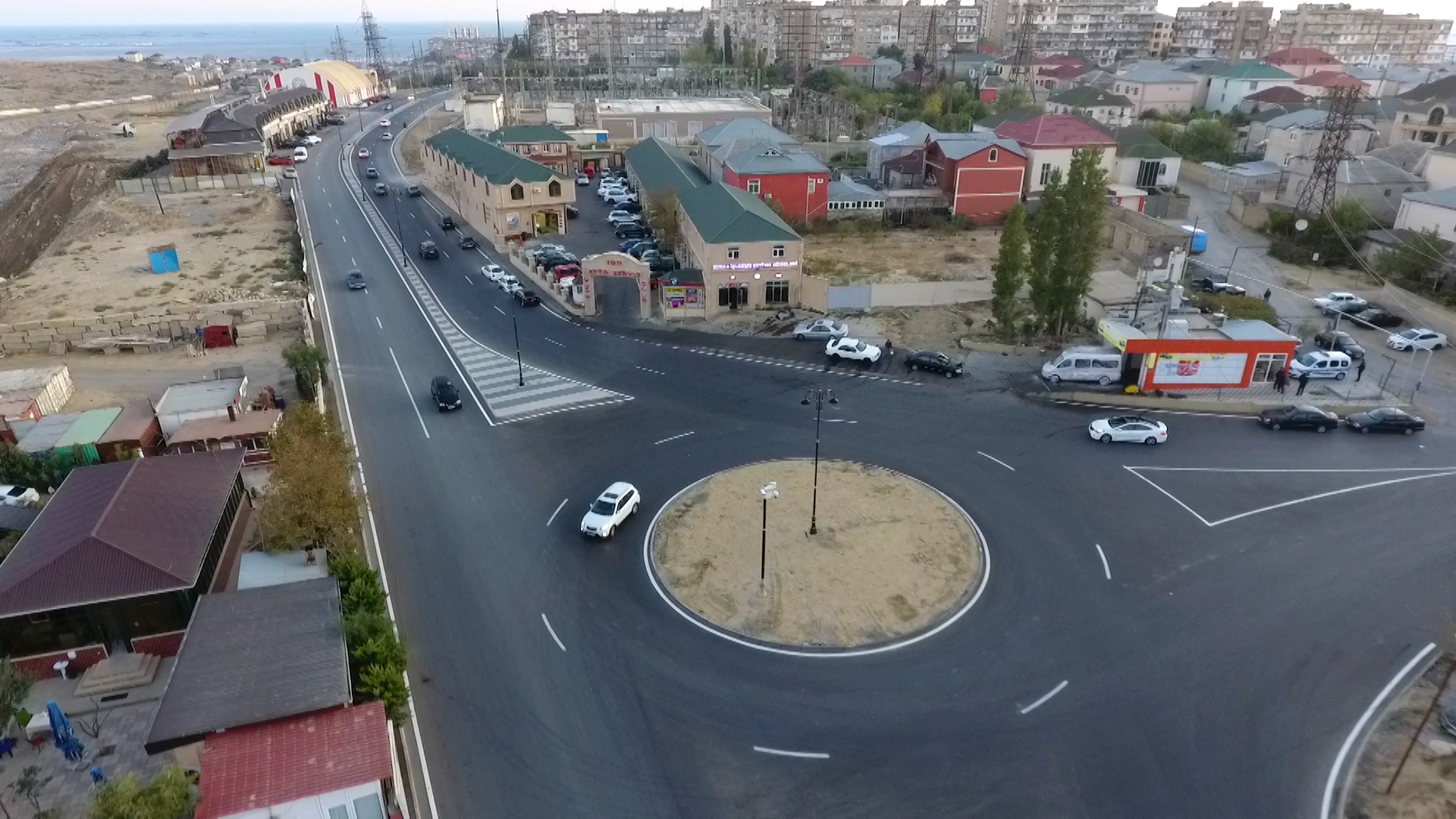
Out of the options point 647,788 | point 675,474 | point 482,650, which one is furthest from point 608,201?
point 647,788

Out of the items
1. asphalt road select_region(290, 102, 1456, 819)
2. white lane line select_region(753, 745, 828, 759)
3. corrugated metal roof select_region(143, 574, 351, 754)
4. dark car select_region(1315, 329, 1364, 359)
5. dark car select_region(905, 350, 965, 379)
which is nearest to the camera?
corrugated metal roof select_region(143, 574, 351, 754)

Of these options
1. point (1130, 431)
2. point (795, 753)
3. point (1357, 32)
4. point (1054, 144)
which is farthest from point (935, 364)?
point (1357, 32)

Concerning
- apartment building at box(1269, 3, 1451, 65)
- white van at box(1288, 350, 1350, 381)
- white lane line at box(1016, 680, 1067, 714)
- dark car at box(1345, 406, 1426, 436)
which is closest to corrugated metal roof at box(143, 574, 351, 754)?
white lane line at box(1016, 680, 1067, 714)

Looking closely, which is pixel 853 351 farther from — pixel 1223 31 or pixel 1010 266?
pixel 1223 31

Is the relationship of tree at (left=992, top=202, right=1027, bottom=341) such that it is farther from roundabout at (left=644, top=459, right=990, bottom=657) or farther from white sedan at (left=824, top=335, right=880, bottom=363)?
roundabout at (left=644, top=459, right=990, bottom=657)

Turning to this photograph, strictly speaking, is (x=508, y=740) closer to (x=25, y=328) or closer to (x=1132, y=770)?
(x=1132, y=770)

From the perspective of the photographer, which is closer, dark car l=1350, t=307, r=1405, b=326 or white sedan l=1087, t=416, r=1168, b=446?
white sedan l=1087, t=416, r=1168, b=446
